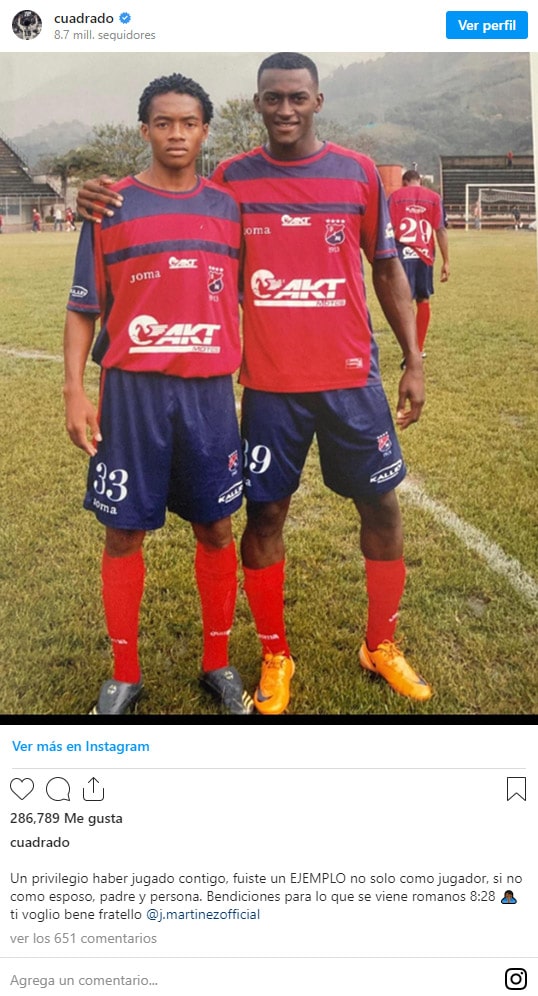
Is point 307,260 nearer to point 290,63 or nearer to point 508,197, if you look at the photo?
point 290,63

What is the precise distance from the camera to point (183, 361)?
1.39 metres

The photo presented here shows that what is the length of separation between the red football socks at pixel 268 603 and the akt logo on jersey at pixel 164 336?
55 cm

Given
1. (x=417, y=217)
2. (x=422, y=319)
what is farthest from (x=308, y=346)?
(x=417, y=217)

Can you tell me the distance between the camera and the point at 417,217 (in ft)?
5.63

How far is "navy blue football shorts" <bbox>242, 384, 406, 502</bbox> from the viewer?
151 cm

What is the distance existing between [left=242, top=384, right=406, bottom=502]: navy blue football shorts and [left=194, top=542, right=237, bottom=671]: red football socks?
16 centimetres
